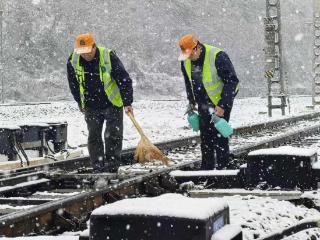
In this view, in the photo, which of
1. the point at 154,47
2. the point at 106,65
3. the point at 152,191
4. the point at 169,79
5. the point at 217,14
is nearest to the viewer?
the point at 152,191

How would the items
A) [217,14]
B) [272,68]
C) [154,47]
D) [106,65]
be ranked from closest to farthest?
[106,65]
[272,68]
[154,47]
[217,14]

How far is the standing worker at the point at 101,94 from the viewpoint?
7.46 metres

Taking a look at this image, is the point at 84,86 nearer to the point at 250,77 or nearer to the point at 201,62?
the point at 201,62

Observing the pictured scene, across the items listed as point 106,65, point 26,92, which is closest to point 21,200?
point 106,65

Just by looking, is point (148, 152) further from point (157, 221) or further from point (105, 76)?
point (157, 221)

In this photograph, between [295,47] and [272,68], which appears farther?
[295,47]

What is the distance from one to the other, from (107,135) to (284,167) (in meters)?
3.13

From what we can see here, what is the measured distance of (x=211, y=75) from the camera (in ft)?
23.0

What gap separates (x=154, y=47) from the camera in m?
71.9

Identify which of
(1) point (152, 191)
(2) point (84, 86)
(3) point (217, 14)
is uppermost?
(3) point (217, 14)

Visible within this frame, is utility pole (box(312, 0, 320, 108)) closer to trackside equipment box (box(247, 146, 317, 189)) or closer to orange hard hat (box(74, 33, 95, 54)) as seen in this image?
orange hard hat (box(74, 33, 95, 54))

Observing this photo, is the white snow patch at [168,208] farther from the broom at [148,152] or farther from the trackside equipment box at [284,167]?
the broom at [148,152]

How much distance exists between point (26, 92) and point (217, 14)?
107ft

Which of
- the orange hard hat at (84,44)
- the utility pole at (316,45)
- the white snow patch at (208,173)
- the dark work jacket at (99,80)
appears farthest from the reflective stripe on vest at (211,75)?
the utility pole at (316,45)
